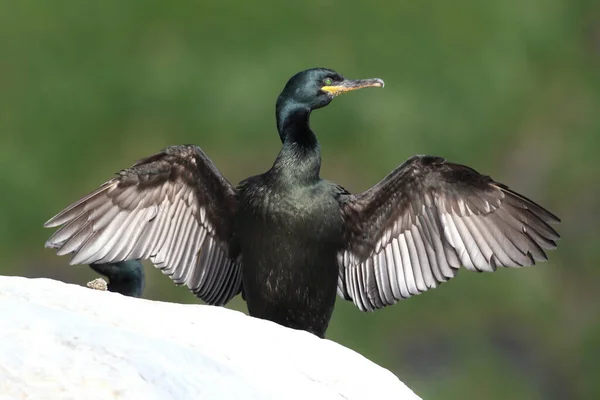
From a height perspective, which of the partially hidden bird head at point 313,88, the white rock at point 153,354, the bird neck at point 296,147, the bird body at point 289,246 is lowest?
the white rock at point 153,354

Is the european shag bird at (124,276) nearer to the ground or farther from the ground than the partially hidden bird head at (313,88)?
nearer to the ground

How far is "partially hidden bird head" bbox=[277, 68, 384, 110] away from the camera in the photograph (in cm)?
687

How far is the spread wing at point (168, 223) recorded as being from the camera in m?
6.71

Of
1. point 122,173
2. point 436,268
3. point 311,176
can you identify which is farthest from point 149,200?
point 436,268

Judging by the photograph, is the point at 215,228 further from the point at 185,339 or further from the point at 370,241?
the point at 185,339

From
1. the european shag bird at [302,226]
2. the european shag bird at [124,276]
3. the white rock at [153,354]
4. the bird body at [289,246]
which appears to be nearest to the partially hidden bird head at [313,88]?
the european shag bird at [302,226]

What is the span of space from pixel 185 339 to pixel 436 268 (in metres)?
2.63

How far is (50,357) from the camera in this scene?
416cm

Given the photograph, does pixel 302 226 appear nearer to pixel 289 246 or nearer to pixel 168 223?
pixel 289 246

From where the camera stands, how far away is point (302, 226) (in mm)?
6578

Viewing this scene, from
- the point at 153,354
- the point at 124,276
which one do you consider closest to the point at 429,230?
the point at 124,276

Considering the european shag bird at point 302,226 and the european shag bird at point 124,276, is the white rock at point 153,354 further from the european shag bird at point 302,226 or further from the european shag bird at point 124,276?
the european shag bird at point 124,276

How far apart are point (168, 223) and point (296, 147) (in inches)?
37.9

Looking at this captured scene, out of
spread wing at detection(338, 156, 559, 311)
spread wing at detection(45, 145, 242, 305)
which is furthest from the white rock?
spread wing at detection(338, 156, 559, 311)
